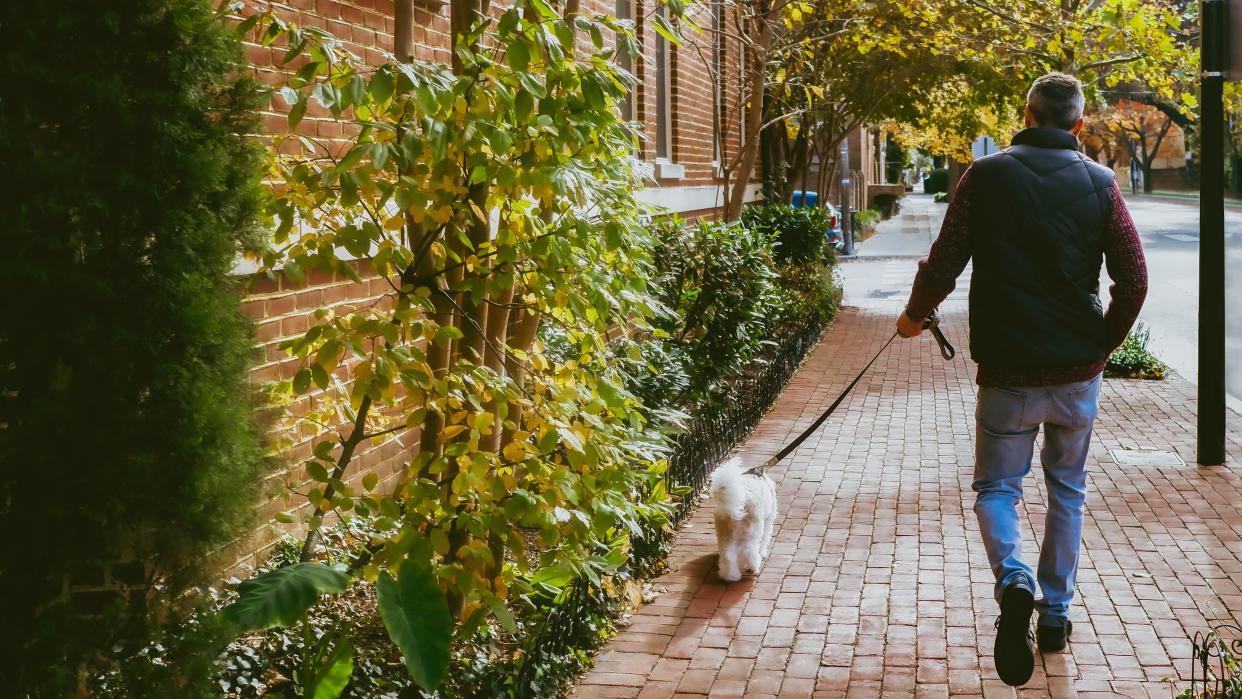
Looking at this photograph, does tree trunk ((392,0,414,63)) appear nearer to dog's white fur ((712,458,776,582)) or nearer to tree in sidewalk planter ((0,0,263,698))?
tree in sidewalk planter ((0,0,263,698))

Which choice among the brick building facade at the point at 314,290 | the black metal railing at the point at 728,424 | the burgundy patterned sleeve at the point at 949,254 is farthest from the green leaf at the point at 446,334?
the black metal railing at the point at 728,424

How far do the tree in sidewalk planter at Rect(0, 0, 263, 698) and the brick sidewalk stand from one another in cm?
211

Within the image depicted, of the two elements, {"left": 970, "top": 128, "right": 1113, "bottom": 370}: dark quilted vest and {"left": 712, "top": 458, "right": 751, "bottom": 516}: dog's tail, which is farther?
{"left": 712, "top": 458, "right": 751, "bottom": 516}: dog's tail

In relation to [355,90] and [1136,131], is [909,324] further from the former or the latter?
[1136,131]

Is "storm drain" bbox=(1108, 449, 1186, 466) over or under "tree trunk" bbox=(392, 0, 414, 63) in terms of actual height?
under

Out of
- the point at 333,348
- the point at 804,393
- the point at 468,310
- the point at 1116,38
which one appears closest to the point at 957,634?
the point at 468,310

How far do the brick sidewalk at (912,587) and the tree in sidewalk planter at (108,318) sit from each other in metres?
2.11

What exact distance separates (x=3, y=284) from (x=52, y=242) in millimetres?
122

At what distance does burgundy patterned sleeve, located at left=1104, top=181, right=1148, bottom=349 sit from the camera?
4230 millimetres

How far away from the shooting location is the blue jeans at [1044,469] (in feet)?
14.1

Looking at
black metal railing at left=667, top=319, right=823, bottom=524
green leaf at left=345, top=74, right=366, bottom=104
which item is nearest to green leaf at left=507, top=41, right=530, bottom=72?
green leaf at left=345, top=74, right=366, bottom=104

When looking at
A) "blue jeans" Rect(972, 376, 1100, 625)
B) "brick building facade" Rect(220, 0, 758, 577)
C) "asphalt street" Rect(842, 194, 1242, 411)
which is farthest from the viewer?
"asphalt street" Rect(842, 194, 1242, 411)

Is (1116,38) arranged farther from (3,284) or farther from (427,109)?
(3,284)

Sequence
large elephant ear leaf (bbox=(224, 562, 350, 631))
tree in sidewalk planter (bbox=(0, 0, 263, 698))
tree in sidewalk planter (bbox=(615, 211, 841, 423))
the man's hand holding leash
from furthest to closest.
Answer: tree in sidewalk planter (bbox=(615, 211, 841, 423))
the man's hand holding leash
large elephant ear leaf (bbox=(224, 562, 350, 631))
tree in sidewalk planter (bbox=(0, 0, 263, 698))
